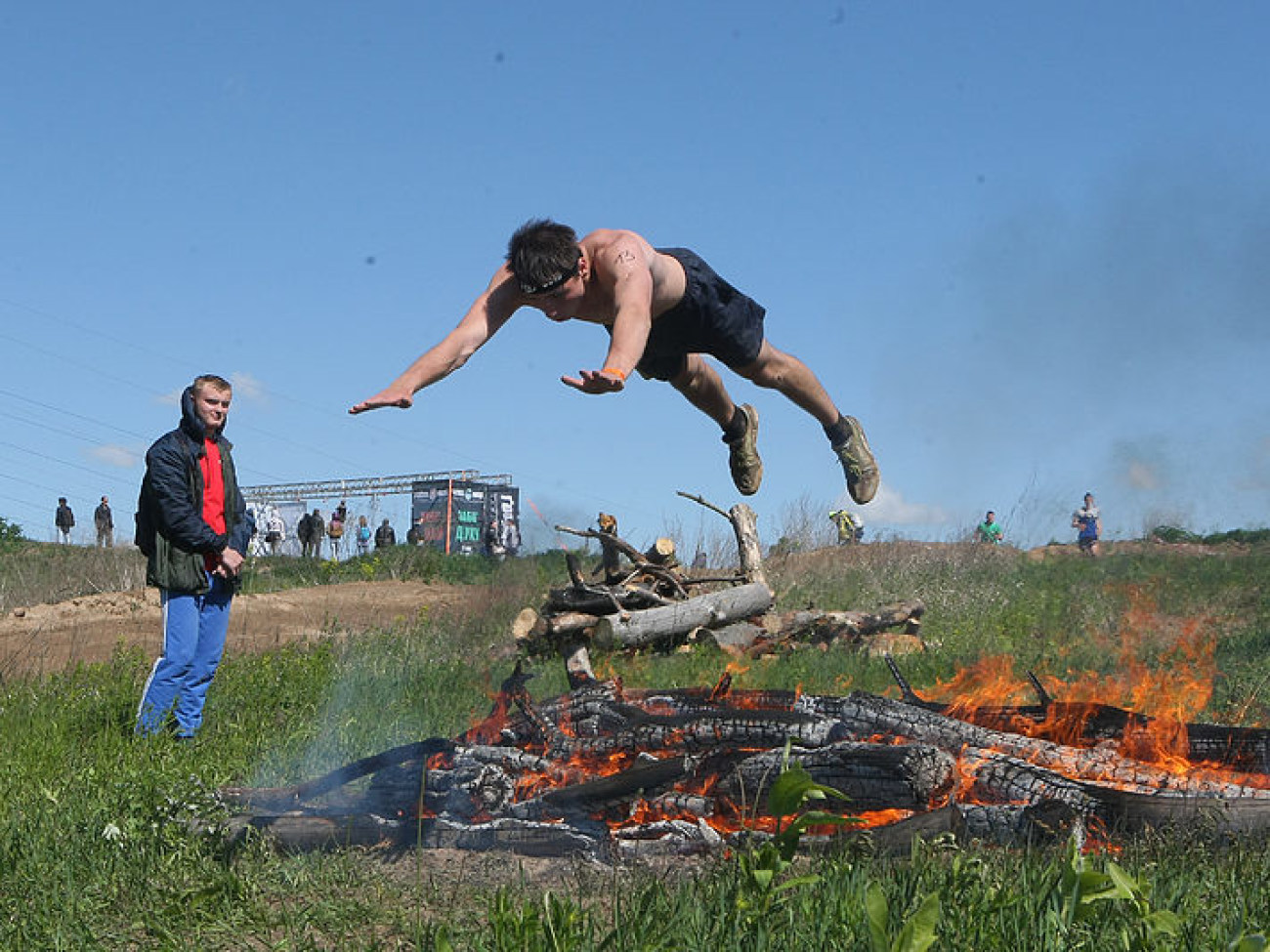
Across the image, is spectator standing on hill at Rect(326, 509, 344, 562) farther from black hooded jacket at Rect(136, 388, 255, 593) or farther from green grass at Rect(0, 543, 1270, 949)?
black hooded jacket at Rect(136, 388, 255, 593)

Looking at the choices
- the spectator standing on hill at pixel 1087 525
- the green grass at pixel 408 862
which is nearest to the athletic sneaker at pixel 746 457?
the green grass at pixel 408 862

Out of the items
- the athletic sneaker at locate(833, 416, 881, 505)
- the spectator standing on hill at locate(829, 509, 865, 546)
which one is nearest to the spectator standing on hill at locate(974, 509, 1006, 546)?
the spectator standing on hill at locate(829, 509, 865, 546)

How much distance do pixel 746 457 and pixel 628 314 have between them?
9.33ft

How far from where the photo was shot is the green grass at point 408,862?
270cm

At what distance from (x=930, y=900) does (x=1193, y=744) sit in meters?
3.64

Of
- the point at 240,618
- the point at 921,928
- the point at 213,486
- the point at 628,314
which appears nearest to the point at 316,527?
the point at 240,618

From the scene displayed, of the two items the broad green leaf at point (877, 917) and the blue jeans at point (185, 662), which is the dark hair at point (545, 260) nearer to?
the blue jeans at point (185, 662)

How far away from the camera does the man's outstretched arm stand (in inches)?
181

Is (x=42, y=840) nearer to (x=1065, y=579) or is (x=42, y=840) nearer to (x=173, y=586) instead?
(x=173, y=586)

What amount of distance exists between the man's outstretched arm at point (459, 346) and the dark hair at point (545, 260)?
12 centimetres

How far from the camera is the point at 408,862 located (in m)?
3.80

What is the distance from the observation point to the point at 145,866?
12.7 ft

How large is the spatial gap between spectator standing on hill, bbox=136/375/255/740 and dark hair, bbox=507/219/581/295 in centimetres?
230

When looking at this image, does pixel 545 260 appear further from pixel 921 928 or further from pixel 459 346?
pixel 921 928
